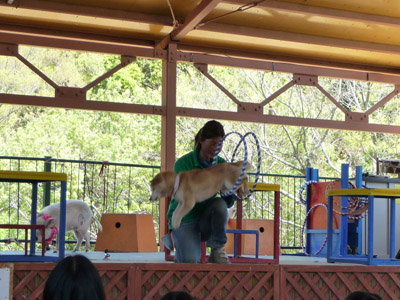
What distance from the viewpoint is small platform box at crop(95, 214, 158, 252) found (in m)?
8.45

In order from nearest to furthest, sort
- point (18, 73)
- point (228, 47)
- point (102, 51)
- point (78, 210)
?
point (78, 210) < point (102, 51) < point (228, 47) < point (18, 73)

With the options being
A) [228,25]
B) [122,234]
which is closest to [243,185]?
[122,234]

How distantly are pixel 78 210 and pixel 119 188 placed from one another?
30.8 ft

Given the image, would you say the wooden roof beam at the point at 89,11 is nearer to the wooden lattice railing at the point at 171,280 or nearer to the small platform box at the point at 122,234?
the small platform box at the point at 122,234

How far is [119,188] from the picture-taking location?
55.9ft

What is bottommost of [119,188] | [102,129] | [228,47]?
[119,188]

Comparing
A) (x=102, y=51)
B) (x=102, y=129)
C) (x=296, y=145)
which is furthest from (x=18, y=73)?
(x=102, y=51)

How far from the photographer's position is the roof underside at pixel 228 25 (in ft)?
29.5

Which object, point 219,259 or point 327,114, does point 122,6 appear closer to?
point 219,259

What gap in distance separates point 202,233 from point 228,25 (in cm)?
499

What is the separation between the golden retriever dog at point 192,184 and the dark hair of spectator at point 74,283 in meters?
2.99

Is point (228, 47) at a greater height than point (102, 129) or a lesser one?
greater

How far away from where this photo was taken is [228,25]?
9.70 m

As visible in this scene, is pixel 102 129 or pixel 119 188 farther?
pixel 102 129
